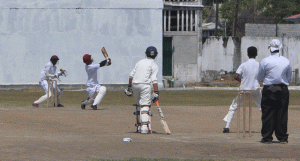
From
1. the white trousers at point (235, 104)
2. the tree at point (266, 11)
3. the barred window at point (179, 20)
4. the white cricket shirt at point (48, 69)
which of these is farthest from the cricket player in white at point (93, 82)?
the tree at point (266, 11)

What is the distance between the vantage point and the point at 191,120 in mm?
16109

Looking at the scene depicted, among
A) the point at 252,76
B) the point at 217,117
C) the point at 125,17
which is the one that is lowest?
the point at 217,117

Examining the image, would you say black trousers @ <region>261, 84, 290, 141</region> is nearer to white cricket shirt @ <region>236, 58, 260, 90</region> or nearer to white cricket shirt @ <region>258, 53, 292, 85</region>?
white cricket shirt @ <region>258, 53, 292, 85</region>

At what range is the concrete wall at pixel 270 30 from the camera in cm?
4572

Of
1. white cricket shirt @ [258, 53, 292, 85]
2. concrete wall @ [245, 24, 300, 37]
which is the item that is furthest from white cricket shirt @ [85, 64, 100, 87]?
concrete wall @ [245, 24, 300, 37]

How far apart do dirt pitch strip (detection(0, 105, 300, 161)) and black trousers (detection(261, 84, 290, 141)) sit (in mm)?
216

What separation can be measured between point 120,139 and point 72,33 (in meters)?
25.3

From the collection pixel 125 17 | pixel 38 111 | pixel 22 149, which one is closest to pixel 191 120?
pixel 38 111

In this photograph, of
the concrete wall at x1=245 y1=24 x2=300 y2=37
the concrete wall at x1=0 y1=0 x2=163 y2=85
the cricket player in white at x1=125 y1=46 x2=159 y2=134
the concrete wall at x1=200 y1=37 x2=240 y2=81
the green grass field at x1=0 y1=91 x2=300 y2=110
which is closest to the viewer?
the cricket player in white at x1=125 y1=46 x2=159 y2=134

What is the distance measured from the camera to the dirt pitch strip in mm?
9305

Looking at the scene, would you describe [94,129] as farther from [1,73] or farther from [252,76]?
[1,73]

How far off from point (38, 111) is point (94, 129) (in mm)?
5170

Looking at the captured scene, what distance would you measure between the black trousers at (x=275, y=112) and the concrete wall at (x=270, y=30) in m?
34.8

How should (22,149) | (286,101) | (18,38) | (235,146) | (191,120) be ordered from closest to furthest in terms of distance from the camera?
1. (22,149)
2. (235,146)
3. (286,101)
4. (191,120)
5. (18,38)
